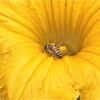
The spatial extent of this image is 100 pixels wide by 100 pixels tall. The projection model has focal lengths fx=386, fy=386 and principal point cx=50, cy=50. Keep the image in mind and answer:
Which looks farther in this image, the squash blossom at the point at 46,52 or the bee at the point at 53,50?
the bee at the point at 53,50

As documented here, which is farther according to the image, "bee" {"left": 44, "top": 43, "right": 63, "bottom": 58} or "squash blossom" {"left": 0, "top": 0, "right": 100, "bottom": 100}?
"bee" {"left": 44, "top": 43, "right": 63, "bottom": 58}

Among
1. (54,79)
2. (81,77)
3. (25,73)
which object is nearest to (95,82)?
(81,77)

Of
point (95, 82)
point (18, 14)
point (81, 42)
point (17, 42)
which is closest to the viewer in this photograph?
point (95, 82)

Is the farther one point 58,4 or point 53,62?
point 58,4

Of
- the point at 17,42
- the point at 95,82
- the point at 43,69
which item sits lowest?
the point at 95,82

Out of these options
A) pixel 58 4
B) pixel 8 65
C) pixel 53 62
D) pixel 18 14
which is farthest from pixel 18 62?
pixel 58 4

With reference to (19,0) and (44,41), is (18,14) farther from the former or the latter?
(44,41)

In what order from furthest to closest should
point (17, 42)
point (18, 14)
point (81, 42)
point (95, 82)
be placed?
point (81, 42), point (18, 14), point (17, 42), point (95, 82)

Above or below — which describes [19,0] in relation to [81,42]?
above
